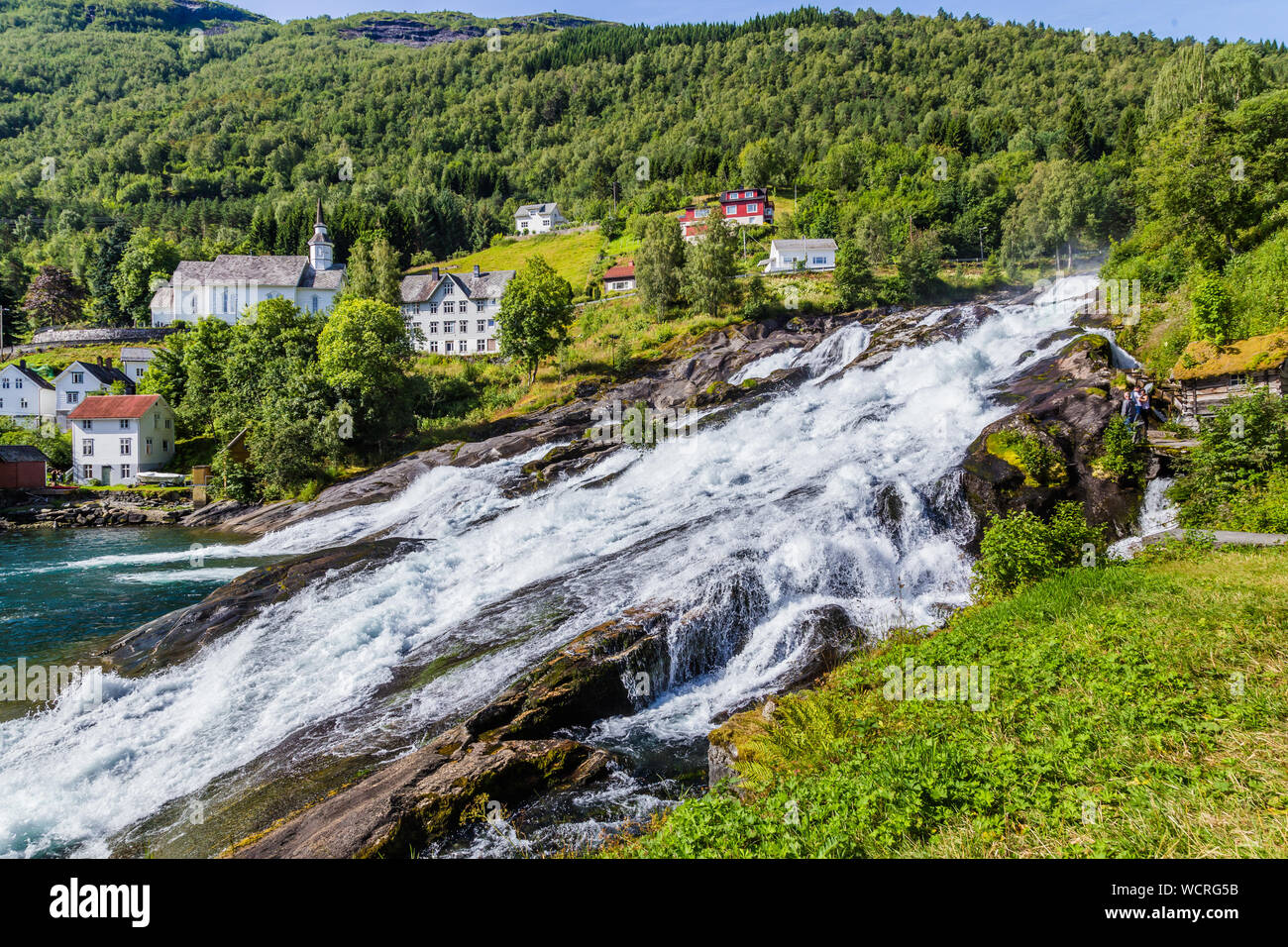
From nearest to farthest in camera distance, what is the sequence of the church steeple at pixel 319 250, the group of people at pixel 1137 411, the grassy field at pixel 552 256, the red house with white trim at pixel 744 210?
the group of people at pixel 1137 411
the church steeple at pixel 319 250
the grassy field at pixel 552 256
the red house with white trim at pixel 744 210

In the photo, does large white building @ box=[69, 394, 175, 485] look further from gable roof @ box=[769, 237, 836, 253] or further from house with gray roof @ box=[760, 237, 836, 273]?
gable roof @ box=[769, 237, 836, 253]

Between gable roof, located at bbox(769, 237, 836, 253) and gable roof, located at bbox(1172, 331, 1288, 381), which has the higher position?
gable roof, located at bbox(769, 237, 836, 253)

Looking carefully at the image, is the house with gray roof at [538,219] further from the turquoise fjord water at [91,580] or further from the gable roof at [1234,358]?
the gable roof at [1234,358]

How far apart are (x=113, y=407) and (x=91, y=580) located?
1399 inches

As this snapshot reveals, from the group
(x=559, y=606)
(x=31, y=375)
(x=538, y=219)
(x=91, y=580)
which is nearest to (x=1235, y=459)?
(x=559, y=606)

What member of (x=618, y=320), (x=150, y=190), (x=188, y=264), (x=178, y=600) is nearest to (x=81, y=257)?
(x=188, y=264)

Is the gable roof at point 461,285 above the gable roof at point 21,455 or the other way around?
above

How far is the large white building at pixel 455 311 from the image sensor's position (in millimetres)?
79562

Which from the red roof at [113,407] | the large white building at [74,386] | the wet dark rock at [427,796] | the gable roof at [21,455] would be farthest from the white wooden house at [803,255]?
the wet dark rock at [427,796]

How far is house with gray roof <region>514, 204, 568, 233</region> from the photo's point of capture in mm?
140000

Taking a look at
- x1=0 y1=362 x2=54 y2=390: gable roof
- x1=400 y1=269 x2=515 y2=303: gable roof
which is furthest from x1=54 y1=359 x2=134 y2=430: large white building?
x1=400 y1=269 x2=515 y2=303: gable roof

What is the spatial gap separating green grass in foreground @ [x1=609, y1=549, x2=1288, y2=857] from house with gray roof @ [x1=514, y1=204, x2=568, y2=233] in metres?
140

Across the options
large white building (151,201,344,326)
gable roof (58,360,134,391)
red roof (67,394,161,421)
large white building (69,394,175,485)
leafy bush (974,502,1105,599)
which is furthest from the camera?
large white building (151,201,344,326)
